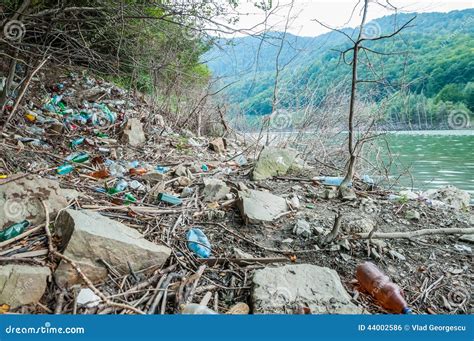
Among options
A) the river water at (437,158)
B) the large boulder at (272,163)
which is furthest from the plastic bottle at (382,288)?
the river water at (437,158)

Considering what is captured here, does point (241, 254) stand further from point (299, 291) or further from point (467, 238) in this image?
point (467, 238)

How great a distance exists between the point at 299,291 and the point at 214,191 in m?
1.12

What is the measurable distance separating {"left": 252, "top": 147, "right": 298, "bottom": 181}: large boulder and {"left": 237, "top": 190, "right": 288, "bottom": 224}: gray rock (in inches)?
25.9

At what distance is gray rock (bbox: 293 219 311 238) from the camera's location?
1.79 m

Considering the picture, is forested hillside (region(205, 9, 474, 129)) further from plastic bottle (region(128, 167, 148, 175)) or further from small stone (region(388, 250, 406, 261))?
small stone (region(388, 250, 406, 261))

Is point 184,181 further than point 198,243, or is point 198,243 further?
point 184,181

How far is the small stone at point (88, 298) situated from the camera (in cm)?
116

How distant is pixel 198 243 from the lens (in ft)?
5.27

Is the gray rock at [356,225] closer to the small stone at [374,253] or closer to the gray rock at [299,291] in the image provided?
the small stone at [374,253]

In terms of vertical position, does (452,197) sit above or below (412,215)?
below

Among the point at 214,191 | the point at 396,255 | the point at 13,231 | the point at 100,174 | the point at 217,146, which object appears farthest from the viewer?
the point at 217,146

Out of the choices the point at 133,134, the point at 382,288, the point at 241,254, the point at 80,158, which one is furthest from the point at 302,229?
the point at 133,134

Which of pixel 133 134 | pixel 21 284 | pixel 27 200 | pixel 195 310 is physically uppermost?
pixel 133 134

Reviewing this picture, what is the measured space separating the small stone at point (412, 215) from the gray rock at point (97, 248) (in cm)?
170
